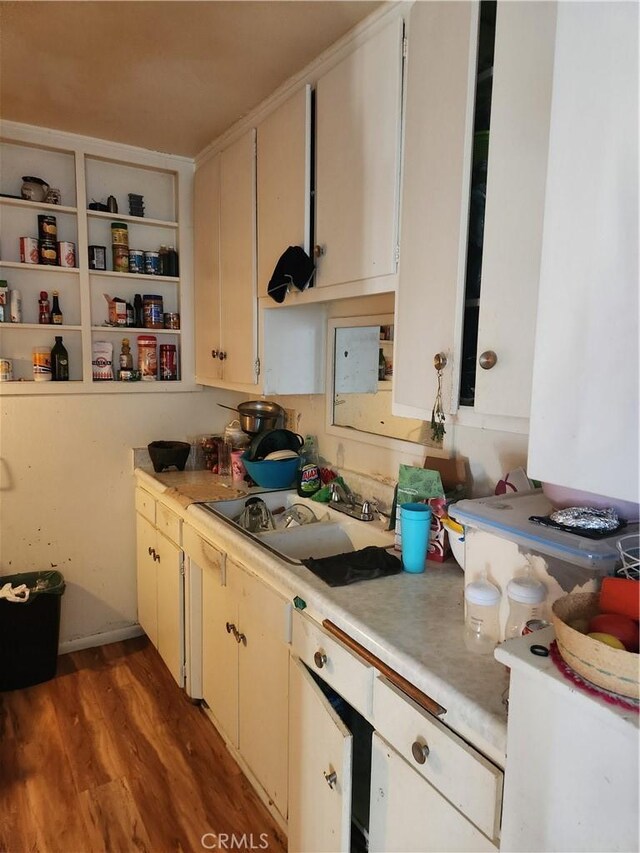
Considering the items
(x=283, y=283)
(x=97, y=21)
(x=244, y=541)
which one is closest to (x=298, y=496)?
(x=244, y=541)

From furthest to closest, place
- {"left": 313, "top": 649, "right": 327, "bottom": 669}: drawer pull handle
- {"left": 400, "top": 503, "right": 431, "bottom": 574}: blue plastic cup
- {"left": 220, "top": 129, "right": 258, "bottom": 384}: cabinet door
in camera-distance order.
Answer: {"left": 220, "top": 129, "right": 258, "bottom": 384}: cabinet door < {"left": 400, "top": 503, "right": 431, "bottom": 574}: blue plastic cup < {"left": 313, "top": 649, "right": 327, "bottom": 669}: drawer pull handle

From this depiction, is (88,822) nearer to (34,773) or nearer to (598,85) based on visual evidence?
(34,773)

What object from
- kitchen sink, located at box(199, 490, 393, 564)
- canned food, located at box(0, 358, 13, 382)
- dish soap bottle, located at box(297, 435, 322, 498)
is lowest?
kitchen sink, located at box(199, 490, 393, 564)

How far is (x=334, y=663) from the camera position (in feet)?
4.23

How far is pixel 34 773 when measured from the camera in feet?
6.37

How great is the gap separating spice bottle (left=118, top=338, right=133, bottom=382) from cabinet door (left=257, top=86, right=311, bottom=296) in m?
0.94

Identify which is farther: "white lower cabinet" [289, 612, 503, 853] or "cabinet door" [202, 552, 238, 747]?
"cabinet door" [202, 552, 238, 747]

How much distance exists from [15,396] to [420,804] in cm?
227

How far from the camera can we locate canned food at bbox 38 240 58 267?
2447mm

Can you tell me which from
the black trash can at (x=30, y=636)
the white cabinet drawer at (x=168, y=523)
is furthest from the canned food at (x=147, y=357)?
the black trash can at (x=30, y=636)

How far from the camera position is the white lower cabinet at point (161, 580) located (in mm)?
2268

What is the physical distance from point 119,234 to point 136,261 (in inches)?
5.6

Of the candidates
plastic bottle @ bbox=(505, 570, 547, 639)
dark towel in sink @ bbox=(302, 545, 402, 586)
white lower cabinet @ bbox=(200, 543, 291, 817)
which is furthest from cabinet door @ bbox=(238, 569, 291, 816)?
plastic bottle @ bbox=(505, 570, 547, 639)

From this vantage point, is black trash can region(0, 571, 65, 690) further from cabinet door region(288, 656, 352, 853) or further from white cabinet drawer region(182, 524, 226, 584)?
cabinet door region(288, 656, 352, 853)
